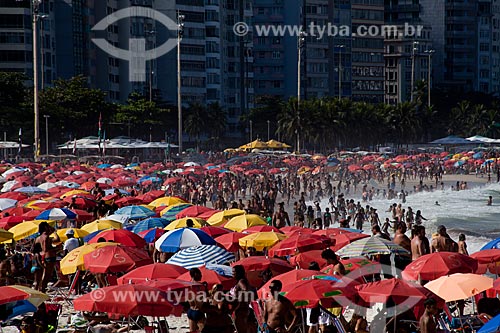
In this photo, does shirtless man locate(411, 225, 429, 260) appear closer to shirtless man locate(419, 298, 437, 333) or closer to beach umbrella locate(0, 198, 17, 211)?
shirtless man locate(419, 298, 437, 333)

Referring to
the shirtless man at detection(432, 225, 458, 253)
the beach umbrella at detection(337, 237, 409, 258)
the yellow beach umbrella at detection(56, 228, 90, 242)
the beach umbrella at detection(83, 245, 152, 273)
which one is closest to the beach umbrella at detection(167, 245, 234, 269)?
the beach umbrella at detection(83, 245, 152, 273)

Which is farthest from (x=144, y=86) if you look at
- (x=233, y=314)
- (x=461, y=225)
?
(x=233, y=314)

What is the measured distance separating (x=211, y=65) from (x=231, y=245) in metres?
92.4

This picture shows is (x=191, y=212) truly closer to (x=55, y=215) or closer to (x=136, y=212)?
(x=136, y=212)

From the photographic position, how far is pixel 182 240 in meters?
17.2

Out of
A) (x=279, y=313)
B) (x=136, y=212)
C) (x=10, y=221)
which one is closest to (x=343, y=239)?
(x=279, y=313)

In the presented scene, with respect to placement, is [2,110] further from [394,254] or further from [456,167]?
[394,254]

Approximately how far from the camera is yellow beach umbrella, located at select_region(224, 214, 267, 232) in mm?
19995

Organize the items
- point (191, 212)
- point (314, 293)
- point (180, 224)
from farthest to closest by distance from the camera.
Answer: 1. point (191, 212)
2. point (180, 224)
3. point (314, 293)

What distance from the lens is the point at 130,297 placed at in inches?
441

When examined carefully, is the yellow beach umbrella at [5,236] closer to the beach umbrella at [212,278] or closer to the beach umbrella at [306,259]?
the beach umbrella at [306,259]

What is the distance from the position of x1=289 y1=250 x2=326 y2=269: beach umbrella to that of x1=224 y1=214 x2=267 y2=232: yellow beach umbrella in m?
4.01

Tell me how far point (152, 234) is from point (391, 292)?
26.7ft

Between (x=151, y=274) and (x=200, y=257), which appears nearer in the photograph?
(x=151, y=274)
